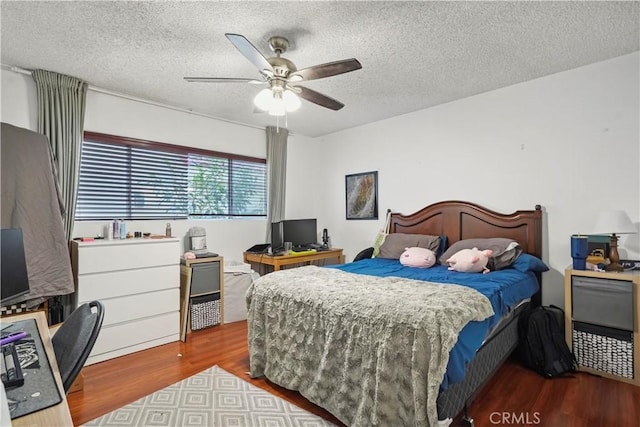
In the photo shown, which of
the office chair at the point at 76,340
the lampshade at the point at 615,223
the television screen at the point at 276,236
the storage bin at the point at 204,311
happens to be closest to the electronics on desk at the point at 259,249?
the television screen at the point at 276,236

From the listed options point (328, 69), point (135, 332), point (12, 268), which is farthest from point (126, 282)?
point (328, 69)

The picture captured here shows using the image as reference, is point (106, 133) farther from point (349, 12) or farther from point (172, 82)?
point (349, 12)

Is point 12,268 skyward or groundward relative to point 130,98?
groundward

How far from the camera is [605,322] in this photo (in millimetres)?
2336

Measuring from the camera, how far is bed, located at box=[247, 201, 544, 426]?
1.53m

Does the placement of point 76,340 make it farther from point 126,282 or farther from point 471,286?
point 471,286

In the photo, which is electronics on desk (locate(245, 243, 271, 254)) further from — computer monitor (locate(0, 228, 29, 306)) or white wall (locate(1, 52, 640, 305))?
computer monitor (locate(0, 228, 29, 306))

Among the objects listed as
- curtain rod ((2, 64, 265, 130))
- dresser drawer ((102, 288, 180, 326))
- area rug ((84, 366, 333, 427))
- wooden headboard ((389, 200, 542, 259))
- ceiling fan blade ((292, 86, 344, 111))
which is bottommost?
area rug ((84, 366, 333, 427))

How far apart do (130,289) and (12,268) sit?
1.42 meters

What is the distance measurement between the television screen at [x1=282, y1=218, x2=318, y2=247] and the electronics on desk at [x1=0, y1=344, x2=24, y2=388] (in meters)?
3.10

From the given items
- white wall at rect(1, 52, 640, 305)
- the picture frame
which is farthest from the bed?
the picture frame

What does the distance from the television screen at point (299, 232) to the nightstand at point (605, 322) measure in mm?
2860

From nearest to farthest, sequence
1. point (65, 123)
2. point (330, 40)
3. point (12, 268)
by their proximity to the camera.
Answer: point (12, 268)
point (330, 40)
point (65, 123)

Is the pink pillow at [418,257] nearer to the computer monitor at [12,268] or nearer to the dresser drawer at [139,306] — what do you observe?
the dresser drawer at [139,306]
